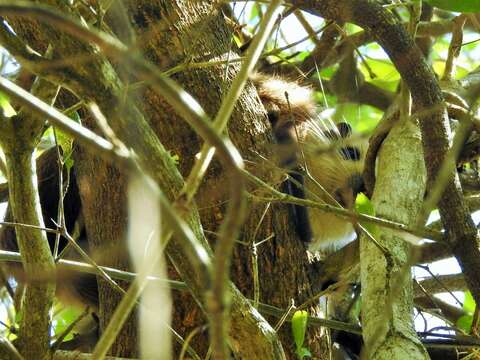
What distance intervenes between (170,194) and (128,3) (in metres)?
1.71

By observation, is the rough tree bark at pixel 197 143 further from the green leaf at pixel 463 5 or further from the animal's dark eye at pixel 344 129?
the animal's dark eye at pixel 344 129

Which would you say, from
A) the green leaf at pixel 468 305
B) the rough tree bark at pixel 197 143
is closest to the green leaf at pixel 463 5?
the rough tree bark at pixel 197 143

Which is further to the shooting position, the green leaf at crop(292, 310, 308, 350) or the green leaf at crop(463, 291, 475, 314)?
the green leaf at crop(463, 291, 475, 314)

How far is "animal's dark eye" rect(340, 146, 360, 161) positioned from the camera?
483 centimetres

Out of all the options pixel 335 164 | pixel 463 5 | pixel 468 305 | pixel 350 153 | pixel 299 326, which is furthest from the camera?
pixel 350 153

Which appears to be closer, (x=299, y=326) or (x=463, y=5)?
(x=463, y=5)

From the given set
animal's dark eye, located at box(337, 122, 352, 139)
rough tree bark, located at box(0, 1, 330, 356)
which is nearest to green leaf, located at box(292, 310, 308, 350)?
rough tree bark, located at box(0, 1, 330, 356)

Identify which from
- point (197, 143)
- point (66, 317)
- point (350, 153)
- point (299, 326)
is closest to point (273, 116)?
point (350, 153)

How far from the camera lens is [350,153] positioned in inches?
194

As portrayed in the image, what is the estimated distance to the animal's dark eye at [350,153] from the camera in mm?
4828

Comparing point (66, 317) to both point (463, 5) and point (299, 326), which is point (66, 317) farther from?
point (463, 5)

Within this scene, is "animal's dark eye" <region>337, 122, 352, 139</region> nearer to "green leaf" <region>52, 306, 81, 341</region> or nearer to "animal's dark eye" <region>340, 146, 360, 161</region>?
"animal's dark eye" <region>340, 146, 360, 161</region>

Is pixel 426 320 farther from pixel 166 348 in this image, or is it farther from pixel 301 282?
pixel 166 348

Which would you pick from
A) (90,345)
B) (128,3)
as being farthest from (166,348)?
(90,345)
